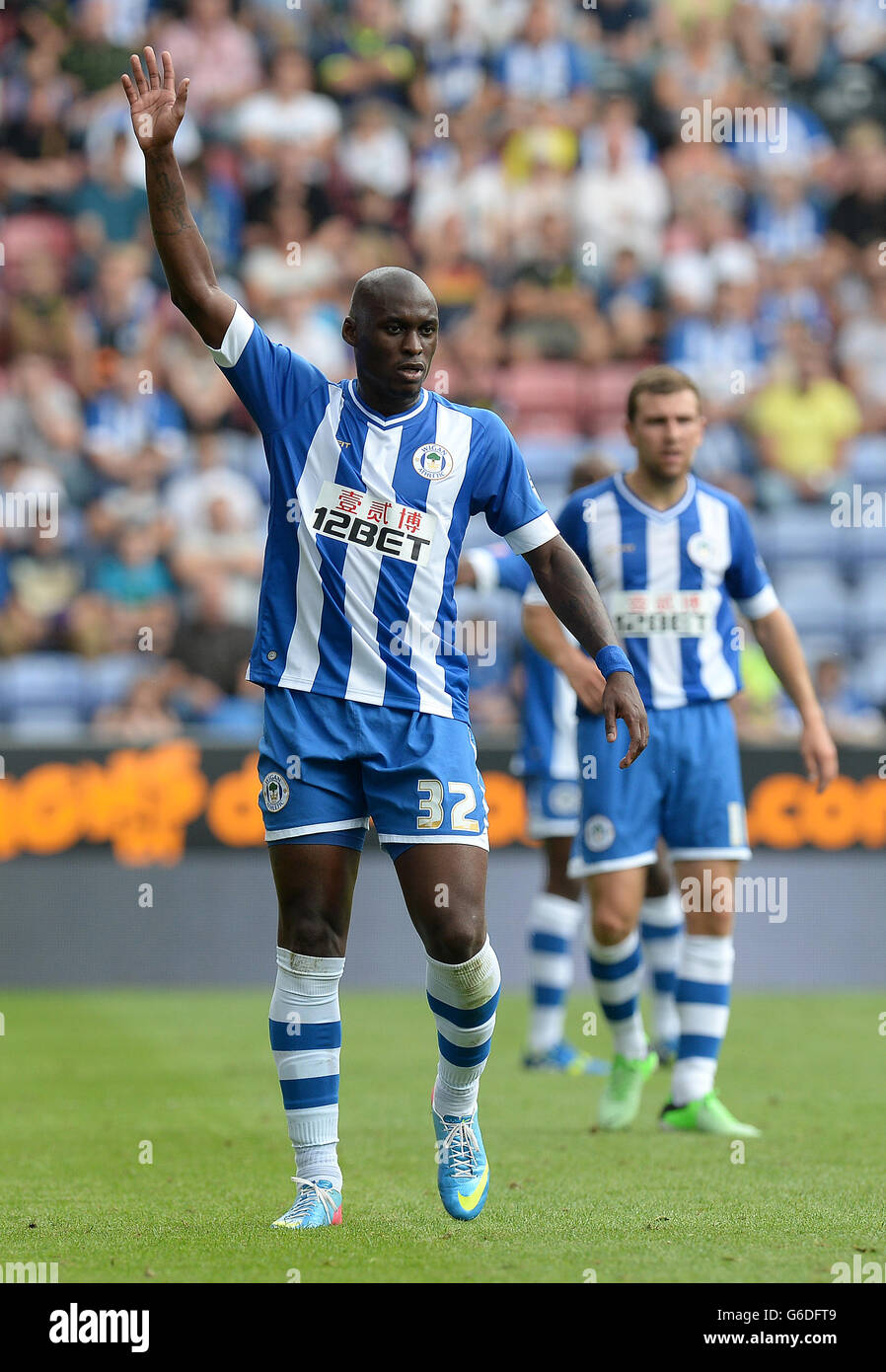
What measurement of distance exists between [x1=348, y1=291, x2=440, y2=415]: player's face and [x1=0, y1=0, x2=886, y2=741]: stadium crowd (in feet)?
25.7

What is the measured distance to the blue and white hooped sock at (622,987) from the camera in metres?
6.97

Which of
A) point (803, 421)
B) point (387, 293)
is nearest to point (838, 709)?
point (803, 421)

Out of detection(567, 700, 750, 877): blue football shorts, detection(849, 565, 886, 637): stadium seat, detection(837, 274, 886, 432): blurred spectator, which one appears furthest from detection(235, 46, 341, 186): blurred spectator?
detection(567, 700, 750, 877): blue football shorts

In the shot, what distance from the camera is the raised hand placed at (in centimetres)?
459

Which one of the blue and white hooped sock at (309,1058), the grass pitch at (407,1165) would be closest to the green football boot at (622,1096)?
the grass pitch at (407,1165)

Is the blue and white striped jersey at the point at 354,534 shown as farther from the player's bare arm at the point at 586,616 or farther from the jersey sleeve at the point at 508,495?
the player's bare arm at the point at 586,616

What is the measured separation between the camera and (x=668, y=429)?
673cm

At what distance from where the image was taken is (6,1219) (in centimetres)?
484

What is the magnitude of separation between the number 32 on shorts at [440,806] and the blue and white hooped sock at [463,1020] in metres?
0.33

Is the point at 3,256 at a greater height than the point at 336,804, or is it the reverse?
the point at 3,256

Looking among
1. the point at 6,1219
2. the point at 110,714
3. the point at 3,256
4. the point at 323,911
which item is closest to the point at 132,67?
the point at 323,911

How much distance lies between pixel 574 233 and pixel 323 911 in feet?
39.7
